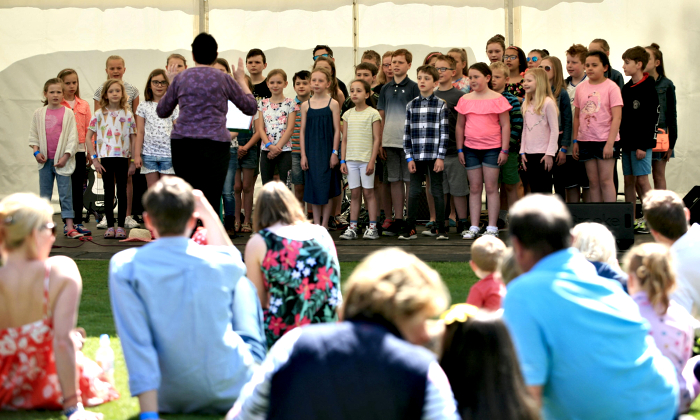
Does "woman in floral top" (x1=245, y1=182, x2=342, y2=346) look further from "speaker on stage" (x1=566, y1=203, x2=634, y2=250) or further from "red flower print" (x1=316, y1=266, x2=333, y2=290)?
"speaker on stage" (x1=566, y1=203, x2=634, y2=250)

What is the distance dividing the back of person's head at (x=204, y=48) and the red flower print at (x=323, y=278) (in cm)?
297

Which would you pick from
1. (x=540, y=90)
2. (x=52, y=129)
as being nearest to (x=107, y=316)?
(x=52, y=129)

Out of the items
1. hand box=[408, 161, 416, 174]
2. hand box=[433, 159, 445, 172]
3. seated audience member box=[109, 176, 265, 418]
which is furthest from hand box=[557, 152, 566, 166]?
seated audience member box=[109, 176, 265, 418]

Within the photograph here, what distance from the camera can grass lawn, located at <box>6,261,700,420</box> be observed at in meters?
2.98

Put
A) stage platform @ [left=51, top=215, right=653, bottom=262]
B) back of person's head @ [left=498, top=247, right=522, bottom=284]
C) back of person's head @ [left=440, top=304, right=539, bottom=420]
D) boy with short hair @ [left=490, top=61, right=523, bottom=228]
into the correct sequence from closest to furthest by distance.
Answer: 1. back of person's head @ [left=440, top=304, right=539, bottom=420]
2. back of person's head @ [left=498, top=247, right=522, bottom=284]
3. stage platform @ [left=51, top=215, right=653, bottom=262]
4. boy with short hair @ [left=490, top=61, right=523, bottom=228]

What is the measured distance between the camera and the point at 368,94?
8086 mm

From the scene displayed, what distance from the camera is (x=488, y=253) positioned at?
3533mm

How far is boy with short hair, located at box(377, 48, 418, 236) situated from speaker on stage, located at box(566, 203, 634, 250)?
2247 millimetres

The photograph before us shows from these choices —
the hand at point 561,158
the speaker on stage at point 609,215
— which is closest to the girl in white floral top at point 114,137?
the hand at point 561,158

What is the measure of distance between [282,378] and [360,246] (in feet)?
18.2

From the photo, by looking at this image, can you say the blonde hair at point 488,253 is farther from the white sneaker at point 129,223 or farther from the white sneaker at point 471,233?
the white sneaker at point 129,223

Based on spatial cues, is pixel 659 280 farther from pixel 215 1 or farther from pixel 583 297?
pixel 215 1

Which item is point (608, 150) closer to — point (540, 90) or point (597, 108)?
point (597, 108)

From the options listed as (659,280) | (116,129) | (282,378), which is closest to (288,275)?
(659,280)
